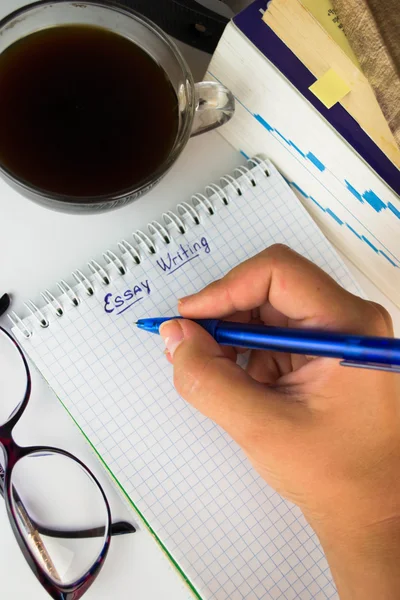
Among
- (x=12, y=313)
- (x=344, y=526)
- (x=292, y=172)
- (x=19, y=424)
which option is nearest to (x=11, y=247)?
(x=12, y=313)

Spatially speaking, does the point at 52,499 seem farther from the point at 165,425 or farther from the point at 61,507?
the point at 165,425

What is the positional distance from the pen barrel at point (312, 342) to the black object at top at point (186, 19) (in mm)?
329

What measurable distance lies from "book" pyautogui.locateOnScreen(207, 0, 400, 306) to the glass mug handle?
38 millimetres

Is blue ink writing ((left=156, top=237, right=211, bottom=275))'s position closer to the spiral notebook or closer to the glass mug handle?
the spiral notebook

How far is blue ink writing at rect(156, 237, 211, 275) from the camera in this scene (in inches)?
23.5

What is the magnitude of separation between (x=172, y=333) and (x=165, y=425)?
0.43 ft

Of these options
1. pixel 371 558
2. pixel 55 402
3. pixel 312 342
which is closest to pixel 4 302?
pixel 55 402

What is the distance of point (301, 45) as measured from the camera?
495mm

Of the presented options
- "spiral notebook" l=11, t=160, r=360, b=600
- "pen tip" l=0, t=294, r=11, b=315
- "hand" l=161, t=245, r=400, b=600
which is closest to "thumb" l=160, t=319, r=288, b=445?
"hand" l=161, t=245, r=400, b=600

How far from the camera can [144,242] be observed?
59 centimetres

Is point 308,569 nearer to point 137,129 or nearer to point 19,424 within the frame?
point 19,424

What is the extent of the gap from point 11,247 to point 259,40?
33 cm

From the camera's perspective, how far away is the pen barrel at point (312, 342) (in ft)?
1.25

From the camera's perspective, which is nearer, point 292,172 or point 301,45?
point 301,45
